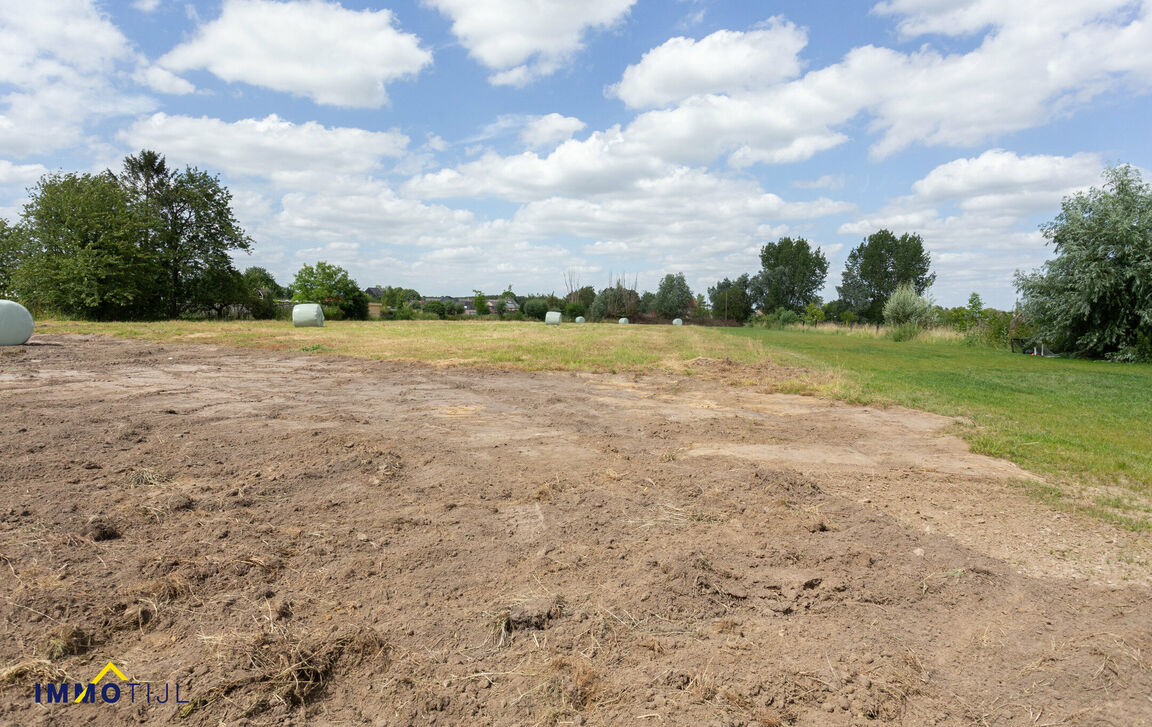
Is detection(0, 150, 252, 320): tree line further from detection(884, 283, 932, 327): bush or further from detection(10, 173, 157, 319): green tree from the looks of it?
detection(884, 283, 932, 327): bush

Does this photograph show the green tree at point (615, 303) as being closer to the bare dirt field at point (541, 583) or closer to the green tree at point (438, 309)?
the green tree at point (438, 309)

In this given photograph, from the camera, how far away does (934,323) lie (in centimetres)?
4109

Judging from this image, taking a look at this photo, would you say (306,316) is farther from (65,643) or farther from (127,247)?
(65,643)

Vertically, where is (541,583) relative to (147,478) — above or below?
below

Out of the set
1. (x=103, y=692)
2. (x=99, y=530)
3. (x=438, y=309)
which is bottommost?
(x=103, y=692)

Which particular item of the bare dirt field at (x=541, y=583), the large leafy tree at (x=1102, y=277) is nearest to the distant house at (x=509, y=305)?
the large leafy tree at (x=1102, y=277)

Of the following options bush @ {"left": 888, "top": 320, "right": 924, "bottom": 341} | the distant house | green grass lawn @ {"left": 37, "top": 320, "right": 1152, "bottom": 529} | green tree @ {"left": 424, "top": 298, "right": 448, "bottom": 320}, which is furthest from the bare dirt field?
the distant house

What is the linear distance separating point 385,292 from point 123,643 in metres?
73.5

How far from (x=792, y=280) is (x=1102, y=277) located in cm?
6660

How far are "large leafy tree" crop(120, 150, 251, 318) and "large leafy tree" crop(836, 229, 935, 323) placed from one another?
241 ft

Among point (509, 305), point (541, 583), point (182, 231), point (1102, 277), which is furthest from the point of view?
point (509, 305)

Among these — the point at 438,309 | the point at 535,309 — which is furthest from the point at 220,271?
the point at 535,309

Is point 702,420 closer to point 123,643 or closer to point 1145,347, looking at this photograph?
point 123,643

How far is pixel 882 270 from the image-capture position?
8038 cm
